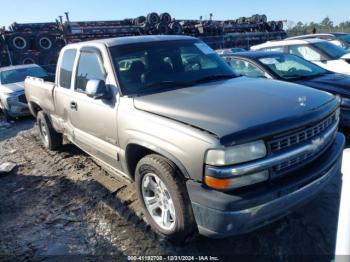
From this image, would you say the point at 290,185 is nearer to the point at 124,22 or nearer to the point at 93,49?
the point at 93,49

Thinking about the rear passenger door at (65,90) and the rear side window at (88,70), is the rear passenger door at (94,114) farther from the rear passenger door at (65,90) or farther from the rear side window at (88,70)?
the rear passenger door at (65,90)

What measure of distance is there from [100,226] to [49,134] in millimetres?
3000

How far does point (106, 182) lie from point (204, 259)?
2.18 m

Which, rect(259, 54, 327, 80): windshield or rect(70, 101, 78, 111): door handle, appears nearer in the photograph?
rect(70, 101, 78, 111): door handle

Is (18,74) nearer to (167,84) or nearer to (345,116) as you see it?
(167,84)

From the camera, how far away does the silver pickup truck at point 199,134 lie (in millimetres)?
2533

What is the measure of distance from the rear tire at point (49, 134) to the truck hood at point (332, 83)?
439cm

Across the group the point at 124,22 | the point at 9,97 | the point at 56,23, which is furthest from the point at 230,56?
the point at 124,22

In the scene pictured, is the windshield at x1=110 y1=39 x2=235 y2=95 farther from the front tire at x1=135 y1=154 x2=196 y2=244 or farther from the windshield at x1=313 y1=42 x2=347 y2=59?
the windshield at x1=313 y1=42 x2=347 y2=59

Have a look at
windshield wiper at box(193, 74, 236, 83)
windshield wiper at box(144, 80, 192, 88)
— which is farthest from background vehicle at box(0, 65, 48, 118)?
windshield wiper at box(193, 74, 236, 83)

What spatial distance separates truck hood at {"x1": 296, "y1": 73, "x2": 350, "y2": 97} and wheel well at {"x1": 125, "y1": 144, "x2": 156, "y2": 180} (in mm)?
3503

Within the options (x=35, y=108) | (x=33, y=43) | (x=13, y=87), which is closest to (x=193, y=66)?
(x=35, y=108)

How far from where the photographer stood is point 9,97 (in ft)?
31.3

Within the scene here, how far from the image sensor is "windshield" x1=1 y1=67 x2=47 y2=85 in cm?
1055
